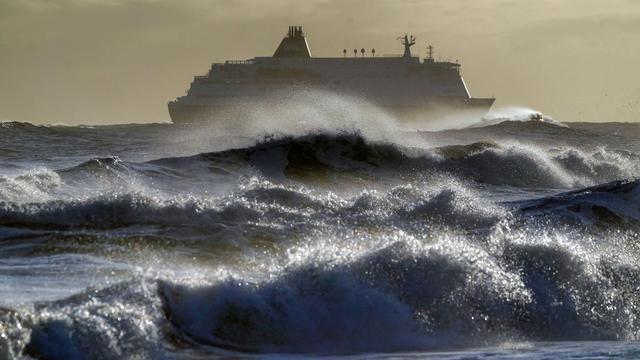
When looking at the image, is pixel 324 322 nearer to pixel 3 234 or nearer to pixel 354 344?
pixel 354 344

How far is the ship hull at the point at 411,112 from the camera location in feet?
240

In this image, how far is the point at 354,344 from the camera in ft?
27.8

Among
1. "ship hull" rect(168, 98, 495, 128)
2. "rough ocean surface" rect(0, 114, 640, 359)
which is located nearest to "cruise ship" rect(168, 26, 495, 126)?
"ship hull" rect(168, 98, 495, 128)

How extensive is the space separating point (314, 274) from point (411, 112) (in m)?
65.1

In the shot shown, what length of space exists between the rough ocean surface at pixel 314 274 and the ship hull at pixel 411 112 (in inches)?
2156

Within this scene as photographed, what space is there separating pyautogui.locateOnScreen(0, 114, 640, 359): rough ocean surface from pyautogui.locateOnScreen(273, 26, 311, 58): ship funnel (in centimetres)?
6229

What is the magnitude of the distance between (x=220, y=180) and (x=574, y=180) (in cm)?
892

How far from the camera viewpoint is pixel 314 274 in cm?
917

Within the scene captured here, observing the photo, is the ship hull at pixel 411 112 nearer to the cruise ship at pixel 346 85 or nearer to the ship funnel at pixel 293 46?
the cruise ship at pixel 346 85

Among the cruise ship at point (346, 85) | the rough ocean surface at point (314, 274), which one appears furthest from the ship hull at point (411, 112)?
the rough ocean surface at point (314, 274)

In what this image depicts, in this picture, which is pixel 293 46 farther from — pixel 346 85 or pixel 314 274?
pixel 314 274

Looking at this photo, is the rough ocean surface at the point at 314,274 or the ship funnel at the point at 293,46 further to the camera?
the ship funnel at the point at 293,46

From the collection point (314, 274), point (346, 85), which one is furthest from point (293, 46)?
point (314, 274)

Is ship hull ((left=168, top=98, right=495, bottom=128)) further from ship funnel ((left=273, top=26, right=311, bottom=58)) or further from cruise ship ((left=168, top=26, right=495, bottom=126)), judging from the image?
ship funnel ((left=273, top=26, right=311, bottom=58))
